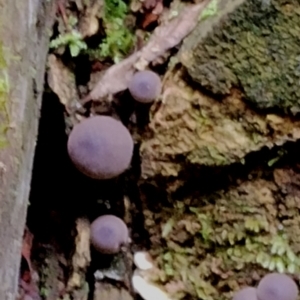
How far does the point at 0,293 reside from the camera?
65.9 inches

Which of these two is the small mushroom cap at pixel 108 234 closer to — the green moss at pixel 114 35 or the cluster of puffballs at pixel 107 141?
the cluster of puffballs at pixel 107 141

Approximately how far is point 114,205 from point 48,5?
821 millimetres

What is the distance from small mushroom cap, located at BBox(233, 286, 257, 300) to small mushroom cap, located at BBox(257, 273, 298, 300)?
0.07ft

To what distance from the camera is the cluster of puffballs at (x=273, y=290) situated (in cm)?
201

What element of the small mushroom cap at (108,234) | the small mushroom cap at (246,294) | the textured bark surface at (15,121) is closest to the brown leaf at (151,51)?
the textured bark surface at (15,121)

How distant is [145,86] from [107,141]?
24cm

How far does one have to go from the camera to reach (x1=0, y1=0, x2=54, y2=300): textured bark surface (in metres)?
1.69

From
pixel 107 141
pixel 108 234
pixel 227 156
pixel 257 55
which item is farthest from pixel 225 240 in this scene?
A: pixel 257 55

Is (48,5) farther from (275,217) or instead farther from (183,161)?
(275,217)

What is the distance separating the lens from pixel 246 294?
2.08 meters

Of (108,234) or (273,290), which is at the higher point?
(108,234)

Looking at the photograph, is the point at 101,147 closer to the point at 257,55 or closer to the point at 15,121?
the point at 15,121

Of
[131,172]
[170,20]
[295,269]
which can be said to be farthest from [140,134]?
[295,269]

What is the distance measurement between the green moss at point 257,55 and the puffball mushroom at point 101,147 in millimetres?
367
